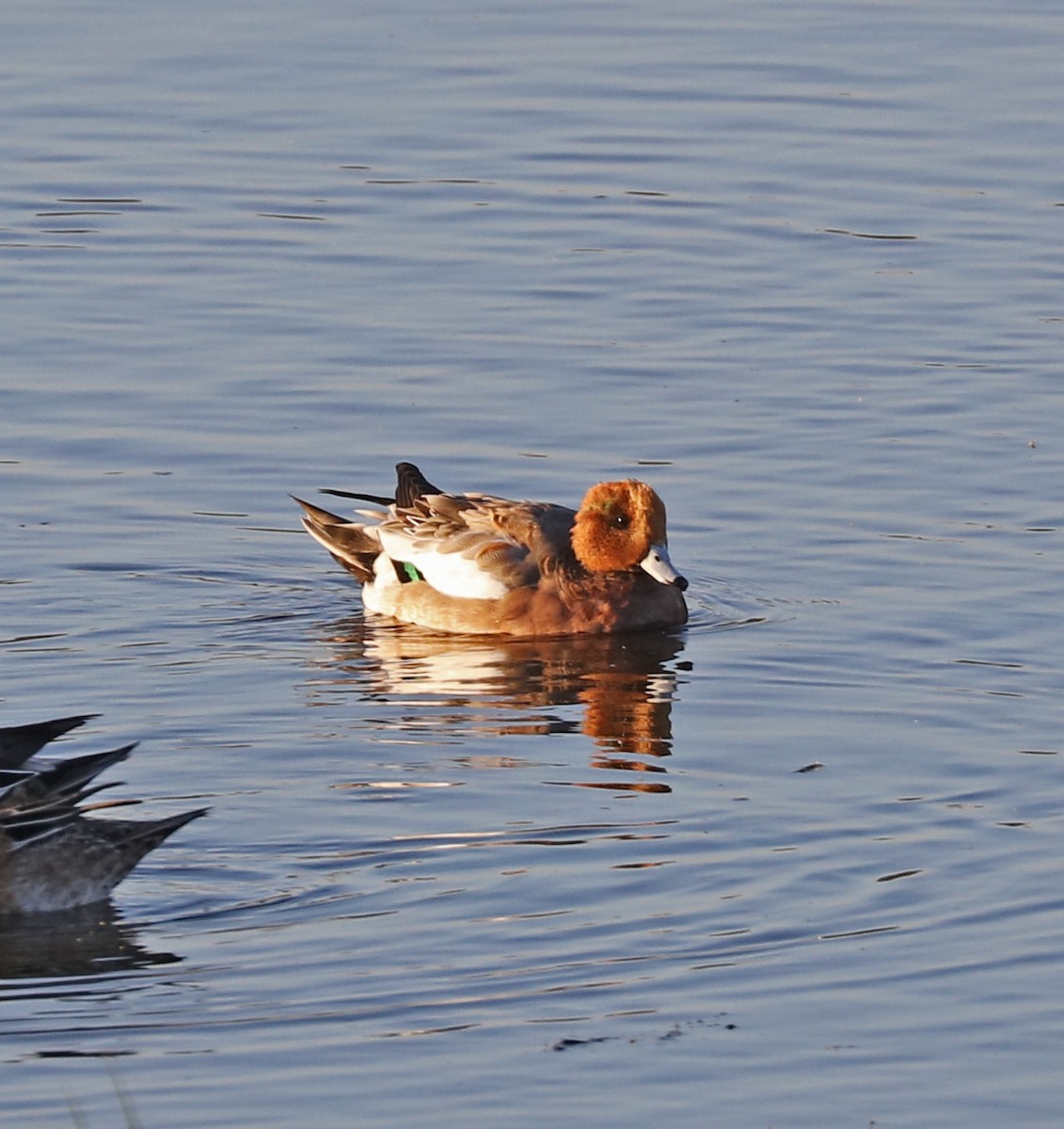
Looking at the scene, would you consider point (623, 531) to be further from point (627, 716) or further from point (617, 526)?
point (627, 716)

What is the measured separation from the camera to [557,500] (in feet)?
47.3

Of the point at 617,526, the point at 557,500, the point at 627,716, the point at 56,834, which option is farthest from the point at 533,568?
the point at 56,834

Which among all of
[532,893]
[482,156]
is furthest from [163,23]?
[532,893]

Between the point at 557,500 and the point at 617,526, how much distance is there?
0.93 meters

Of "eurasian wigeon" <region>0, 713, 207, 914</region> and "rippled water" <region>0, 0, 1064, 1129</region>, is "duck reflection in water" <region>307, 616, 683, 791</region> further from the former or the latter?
"eurasian wigeon" <region>0, 713, 207, 914</region>

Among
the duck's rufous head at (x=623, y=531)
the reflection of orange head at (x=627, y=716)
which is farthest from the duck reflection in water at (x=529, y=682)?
the duck's rufous head at (x=623, y=531)

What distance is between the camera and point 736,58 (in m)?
22.2

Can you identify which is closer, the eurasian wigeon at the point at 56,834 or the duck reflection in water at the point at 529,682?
the eurasian wigeon at the point at 56,834

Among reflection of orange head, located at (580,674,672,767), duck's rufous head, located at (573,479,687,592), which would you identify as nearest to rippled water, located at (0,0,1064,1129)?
reflection of orange head, located at (580,674,672,767)

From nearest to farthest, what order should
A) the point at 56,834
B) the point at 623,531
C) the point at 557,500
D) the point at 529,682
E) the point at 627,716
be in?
1. the point at 56,834
2. the point at 627,716
3. the point at 529,682
4. the point at 623,531
5. the point at 557,500

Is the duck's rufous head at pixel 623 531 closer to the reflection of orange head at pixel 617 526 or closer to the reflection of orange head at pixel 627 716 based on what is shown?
the reflection of orange head at pixel 617 526

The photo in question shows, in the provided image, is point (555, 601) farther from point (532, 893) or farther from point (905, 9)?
point (905, 9)

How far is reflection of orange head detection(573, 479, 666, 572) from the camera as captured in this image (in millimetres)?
13383

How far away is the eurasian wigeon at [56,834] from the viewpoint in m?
9.05
